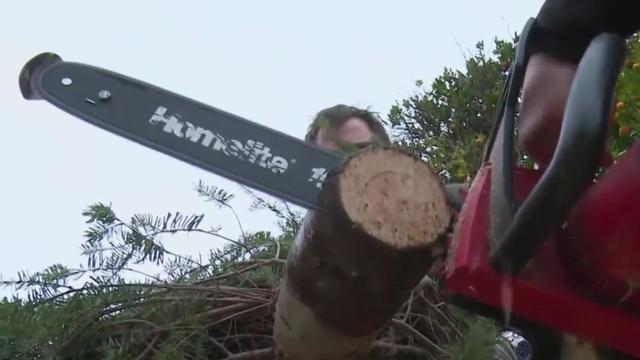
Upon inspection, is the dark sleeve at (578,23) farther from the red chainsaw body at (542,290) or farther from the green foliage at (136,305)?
the green foliage at (136,305)

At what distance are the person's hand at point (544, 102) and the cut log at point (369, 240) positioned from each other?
0.13 m

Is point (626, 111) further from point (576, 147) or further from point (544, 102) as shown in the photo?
point (576, 147)

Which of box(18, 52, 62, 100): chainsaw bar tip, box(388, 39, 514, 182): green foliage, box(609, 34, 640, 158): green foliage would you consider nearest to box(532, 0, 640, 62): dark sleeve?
box(18, 52, 62, 100): chainsaw bar tip

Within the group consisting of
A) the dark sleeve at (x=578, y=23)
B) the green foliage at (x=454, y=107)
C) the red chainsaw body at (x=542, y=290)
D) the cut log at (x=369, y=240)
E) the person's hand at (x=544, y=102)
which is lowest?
the red chainsaw body at (x=542, y=290)

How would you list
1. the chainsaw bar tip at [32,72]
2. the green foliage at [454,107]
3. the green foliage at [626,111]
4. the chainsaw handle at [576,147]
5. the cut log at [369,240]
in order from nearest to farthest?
the chainsaw handle at [576,147]
the cut log at [369,240]
the chainsaw bar tip at [32,72]
the green foliage at [626,111]
the green foliage at [454,107]

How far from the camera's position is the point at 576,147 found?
0.85 m

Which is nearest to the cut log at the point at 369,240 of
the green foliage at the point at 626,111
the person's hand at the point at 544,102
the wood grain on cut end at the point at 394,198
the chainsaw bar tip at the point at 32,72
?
the wood grain on cut end at the point at 394,198

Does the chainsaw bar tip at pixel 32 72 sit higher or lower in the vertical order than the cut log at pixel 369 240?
higher

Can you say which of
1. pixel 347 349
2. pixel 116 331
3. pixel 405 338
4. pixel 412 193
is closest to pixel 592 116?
pixel 412 193

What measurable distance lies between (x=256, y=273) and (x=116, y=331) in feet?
0.88

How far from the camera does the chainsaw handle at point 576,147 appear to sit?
850 mm

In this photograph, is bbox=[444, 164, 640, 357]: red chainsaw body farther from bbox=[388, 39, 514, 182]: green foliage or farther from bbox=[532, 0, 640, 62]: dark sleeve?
bbox=[388, 39, 514, 182]: green foliage

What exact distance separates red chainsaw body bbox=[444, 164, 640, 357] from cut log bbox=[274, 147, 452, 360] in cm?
7

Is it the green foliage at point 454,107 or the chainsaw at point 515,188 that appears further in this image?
the green foliage at point 454,107
